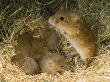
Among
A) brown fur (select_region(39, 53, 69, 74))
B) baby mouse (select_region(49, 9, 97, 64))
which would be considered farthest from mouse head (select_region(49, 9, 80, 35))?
brown fur (select_region(39, 53, 69, 74))

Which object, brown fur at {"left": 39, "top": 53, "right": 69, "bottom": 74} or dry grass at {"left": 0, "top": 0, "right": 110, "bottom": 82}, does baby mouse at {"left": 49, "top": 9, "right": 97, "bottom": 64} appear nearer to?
dry grass at {"left": 0, "top": 0, "right": 110, "bottom": 82}

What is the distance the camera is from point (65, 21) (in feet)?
19.6

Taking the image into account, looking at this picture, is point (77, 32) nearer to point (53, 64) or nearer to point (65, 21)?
point (65, 21)

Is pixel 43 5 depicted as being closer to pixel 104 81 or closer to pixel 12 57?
pixel 12 57

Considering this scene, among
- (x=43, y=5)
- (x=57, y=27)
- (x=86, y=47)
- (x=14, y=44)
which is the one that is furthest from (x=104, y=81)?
(x=43, y=5)

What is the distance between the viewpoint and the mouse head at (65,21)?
5941 mm

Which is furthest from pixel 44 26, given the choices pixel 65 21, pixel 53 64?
pixel 53 64

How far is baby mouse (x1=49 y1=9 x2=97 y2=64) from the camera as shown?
592 centimetres

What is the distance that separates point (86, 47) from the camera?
5.92 meters

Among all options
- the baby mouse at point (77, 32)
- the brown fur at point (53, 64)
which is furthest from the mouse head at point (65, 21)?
the brown fur at point (53, 64)

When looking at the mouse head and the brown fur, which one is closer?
the brown fur

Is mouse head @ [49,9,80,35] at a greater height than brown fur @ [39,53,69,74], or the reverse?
mouse head @ [49,9,80,35]

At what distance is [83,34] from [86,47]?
162 millimetres

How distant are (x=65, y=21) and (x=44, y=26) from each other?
87cm
